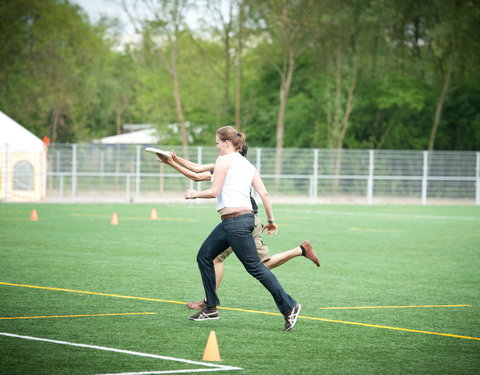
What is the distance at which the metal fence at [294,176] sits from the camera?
124 ft

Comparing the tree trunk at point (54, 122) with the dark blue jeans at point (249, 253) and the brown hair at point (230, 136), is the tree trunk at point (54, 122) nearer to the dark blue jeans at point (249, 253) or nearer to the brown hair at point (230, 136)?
the brown hair at point (230, 136)

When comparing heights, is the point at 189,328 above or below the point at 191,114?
below

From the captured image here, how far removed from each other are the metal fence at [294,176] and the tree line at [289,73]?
1.90 metres

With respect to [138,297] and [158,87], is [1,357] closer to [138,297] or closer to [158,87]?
[138,297]

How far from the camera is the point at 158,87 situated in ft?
186

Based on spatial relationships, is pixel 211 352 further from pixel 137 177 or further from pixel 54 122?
pixel 54 122

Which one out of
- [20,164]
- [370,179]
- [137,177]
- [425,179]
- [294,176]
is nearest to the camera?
[20,164]

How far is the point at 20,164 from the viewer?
122 feet

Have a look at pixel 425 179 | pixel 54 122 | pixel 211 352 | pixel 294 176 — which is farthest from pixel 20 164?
pixel 211 352

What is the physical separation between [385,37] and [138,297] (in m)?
40.4

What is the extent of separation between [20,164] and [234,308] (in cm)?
2933

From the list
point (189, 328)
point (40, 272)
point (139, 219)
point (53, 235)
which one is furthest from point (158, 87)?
point (189, 328)

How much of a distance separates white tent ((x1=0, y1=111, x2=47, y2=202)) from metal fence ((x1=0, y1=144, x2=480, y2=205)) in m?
0.08

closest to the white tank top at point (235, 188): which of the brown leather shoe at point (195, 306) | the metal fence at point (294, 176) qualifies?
the brown leather shoe at point (195, 306)
